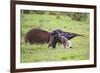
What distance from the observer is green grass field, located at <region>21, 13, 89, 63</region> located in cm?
181

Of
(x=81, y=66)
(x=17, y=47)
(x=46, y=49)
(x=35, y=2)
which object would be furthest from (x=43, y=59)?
(x=35, y=2)

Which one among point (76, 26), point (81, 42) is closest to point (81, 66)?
point (81, 42)

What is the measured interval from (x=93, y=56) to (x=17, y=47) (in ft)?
2.79

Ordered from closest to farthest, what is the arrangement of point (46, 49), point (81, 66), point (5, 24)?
point (5, 24) < point (46, 49) < point (81, 66)

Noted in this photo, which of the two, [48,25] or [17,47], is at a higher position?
[48,25]

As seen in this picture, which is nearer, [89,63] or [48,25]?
[48,25]

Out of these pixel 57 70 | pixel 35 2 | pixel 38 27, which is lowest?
pixel 57 70

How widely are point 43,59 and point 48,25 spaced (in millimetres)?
344

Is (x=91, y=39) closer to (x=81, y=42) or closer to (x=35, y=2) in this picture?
(x=81, y=42)

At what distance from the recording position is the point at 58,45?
1926 millimetres

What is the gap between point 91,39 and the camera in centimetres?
206

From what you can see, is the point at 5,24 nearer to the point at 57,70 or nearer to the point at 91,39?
the point at 57,70

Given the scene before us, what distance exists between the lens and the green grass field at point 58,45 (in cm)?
181

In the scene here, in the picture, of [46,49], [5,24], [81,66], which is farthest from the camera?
[81,66]
